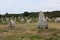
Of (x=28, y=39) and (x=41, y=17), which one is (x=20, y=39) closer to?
(x=28, y=39)

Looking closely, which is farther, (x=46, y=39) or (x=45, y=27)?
(x=45, y=27)

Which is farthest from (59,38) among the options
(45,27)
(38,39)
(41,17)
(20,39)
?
(41,17)

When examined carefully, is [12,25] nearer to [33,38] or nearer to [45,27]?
[45,27]

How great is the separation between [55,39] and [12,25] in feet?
28.9

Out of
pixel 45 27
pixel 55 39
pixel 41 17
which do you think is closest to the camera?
pixel 55 39

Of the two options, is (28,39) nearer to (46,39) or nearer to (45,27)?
(46,39)

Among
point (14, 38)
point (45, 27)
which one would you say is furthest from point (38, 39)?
point (45, 27)

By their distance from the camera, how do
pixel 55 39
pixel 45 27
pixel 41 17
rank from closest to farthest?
pixel 55 39 < pixel 45 27 < pixel 41 17

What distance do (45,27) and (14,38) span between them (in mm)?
6222

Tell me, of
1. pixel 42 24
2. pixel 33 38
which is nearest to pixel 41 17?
pixel 42 24

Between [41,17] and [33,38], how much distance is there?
24.5 ft

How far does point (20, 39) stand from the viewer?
45.6ft

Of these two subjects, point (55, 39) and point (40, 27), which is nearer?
point (55, 39)

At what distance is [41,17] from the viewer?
21.6 metres
